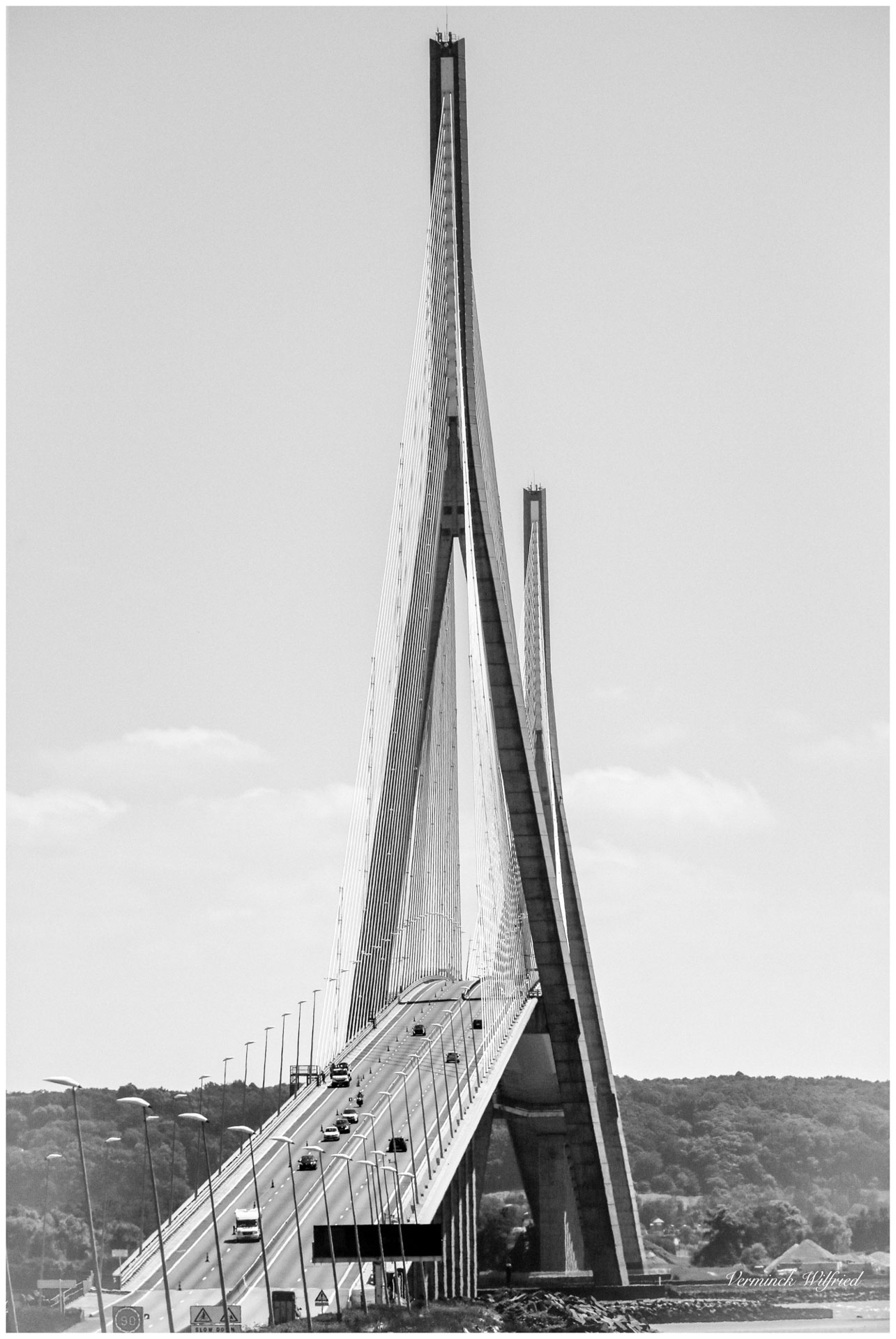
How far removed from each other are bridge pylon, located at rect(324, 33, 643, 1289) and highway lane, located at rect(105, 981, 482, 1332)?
37.1 inches

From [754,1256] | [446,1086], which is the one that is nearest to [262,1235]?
[446,1086]

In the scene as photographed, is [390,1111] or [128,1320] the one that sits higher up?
[390,1111]

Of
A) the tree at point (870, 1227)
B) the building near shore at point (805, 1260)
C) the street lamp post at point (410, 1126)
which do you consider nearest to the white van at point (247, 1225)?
the street lamp post at point (410, 1126)

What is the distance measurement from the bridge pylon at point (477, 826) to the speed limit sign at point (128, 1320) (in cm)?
686

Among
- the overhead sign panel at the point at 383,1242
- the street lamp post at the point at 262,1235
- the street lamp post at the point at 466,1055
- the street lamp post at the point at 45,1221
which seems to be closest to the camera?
the street lamp post at the point at 262,1235

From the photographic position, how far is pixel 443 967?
49625mm

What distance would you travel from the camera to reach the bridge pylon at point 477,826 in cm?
3322

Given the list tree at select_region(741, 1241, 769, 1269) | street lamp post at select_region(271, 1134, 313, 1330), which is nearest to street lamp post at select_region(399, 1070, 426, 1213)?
street lamp post at select_region(271, 1134, 313, 1330)

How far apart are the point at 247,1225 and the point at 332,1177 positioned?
346 centimetres

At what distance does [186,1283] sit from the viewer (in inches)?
935

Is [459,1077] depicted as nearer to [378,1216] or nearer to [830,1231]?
[378,1216]

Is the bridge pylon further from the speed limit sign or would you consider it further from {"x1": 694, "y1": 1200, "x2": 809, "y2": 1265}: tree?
{"x1": 694, "y1": 1200, "x2": 809, "y2": 1265}: tree

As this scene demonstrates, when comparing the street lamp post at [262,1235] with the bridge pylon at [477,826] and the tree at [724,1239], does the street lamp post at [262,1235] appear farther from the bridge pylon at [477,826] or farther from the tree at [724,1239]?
the tree at [724,1239]

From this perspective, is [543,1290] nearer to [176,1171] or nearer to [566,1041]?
[566,1041]
